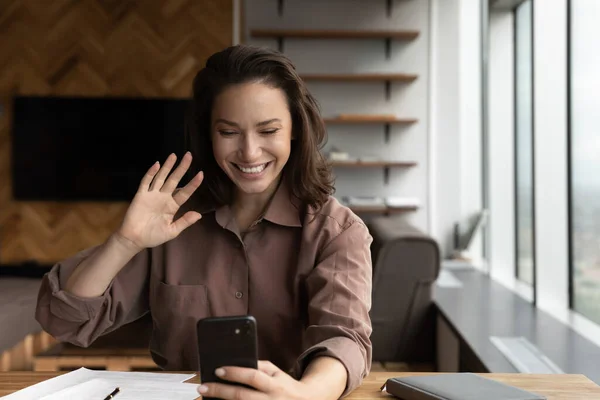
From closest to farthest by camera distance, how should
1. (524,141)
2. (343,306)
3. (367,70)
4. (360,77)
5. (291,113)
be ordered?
(343,306), (291,113), (524,141), (360,77), (367,70)

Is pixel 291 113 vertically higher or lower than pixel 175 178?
higher

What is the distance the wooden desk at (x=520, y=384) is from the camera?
104cm

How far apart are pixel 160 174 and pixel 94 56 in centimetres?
453

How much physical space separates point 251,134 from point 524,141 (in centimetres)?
315

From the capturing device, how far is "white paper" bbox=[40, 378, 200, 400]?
3.26 feet

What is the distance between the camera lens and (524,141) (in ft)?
13.3

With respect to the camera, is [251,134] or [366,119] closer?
[251,134]

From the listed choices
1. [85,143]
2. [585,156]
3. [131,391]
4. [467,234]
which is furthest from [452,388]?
[85,143]

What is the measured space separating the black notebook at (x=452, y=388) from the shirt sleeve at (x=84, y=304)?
59 centimetres

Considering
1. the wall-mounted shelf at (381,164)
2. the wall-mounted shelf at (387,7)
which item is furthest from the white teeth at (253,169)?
the wall-mounted shelf at (387,7)

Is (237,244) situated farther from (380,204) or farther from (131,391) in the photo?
(380,204)

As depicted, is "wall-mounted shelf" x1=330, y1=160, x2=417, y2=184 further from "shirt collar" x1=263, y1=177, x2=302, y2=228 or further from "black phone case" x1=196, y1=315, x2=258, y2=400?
"black phone case" x1=196, y1=315, x2=258, y2=400

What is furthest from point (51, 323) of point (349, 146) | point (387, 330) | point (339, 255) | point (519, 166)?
point (349, 146)

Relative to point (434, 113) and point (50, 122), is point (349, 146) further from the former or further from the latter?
point (50, 122)
